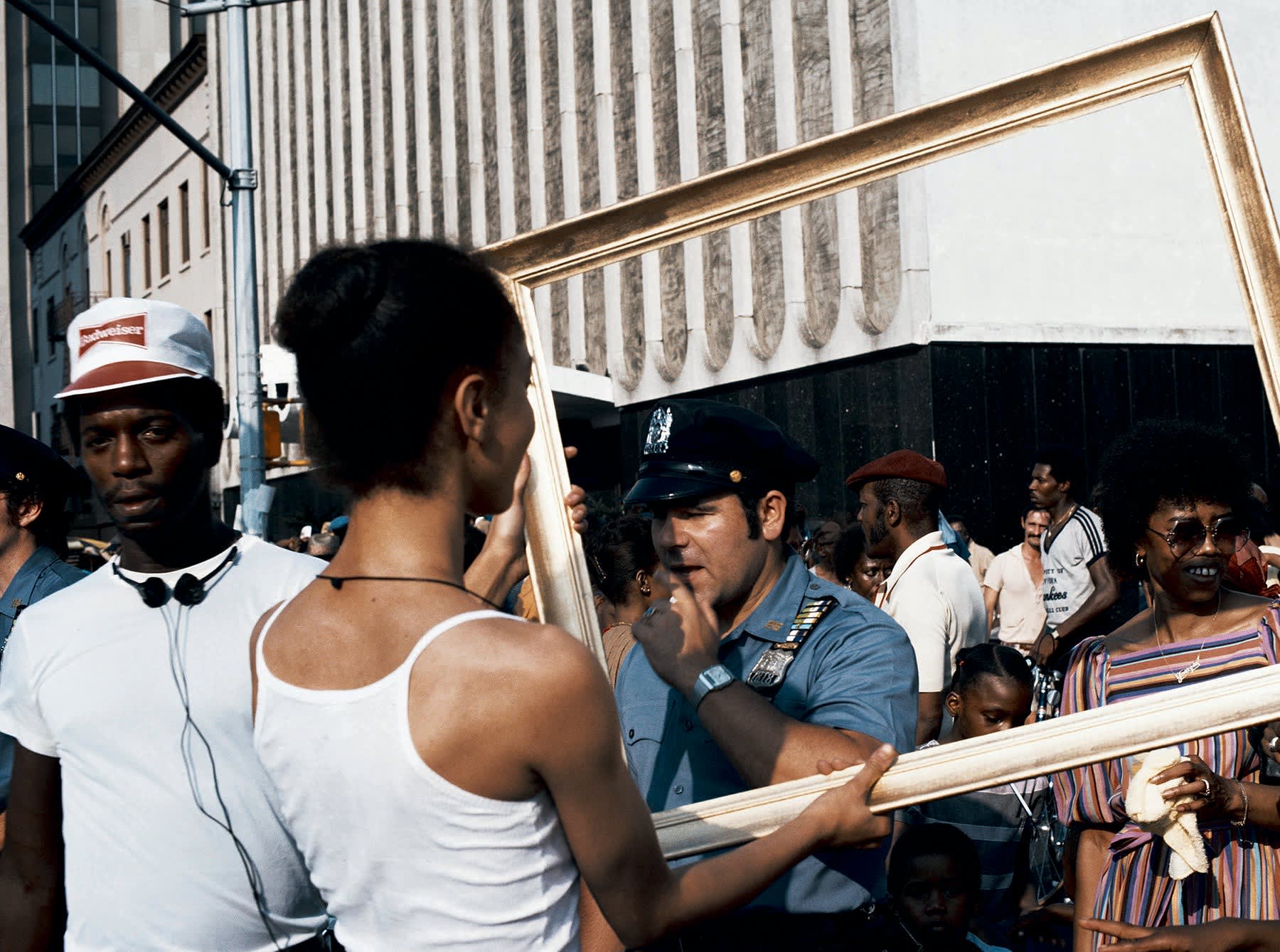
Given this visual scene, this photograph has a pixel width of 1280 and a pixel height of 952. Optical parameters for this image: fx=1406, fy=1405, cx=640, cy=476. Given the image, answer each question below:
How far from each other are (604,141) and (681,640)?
825cm

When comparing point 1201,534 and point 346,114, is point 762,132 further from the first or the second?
point 346,114

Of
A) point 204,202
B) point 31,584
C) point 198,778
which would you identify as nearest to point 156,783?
point 198,778

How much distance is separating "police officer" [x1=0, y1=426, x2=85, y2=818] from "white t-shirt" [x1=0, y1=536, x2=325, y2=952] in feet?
3.10

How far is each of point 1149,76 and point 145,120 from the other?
1291 inches

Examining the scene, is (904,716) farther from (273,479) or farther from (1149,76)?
(273,479)

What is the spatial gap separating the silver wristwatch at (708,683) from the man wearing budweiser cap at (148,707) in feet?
2.13

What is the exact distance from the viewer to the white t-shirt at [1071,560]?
555 cm

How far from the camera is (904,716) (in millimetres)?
2230

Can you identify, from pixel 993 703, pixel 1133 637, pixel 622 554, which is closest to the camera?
pixel 1133 637

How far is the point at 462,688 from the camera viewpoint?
1.43 metres

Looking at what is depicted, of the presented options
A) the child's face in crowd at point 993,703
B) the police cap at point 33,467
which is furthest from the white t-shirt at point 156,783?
the child's face in crowd at point 993,703

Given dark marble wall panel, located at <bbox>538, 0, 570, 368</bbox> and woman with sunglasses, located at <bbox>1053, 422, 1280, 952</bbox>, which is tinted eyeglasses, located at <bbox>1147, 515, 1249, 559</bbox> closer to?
woman with sunglasses, located at <bbox>1053, 422, 1280, 952</bbox>

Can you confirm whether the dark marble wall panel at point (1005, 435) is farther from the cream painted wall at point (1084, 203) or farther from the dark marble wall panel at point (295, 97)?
the dark marble wall panel at point (295, 97)

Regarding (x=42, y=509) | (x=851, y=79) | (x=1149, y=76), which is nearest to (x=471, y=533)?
(x=42, y=509)
